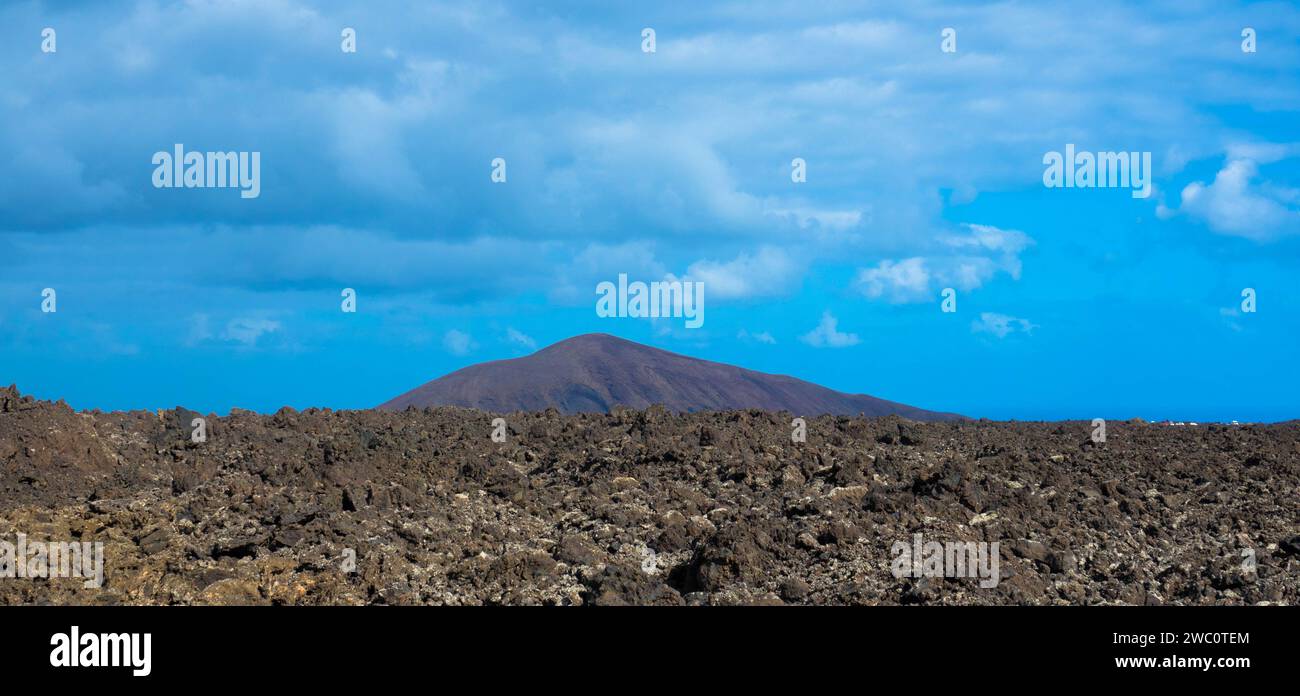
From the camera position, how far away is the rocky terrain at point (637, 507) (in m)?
14.4

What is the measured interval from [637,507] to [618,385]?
70.8ft

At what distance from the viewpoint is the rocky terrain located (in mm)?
14359

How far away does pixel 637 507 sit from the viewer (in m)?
17.9

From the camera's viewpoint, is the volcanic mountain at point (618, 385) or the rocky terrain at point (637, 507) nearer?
the rocky terrain at point (637, 507)

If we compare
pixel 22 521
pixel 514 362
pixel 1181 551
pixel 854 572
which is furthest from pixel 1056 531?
pixel 514 362

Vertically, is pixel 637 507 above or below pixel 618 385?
below

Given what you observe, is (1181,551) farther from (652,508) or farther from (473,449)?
(473,449)

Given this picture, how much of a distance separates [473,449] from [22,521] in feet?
24.5

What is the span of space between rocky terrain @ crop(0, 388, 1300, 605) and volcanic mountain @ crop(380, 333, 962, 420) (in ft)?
48.4

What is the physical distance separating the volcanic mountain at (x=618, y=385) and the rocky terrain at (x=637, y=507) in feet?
48.4

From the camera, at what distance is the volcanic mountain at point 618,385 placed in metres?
38.9

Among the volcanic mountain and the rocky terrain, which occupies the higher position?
the volcanic mountain

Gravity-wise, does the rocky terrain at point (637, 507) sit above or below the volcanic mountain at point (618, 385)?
below
